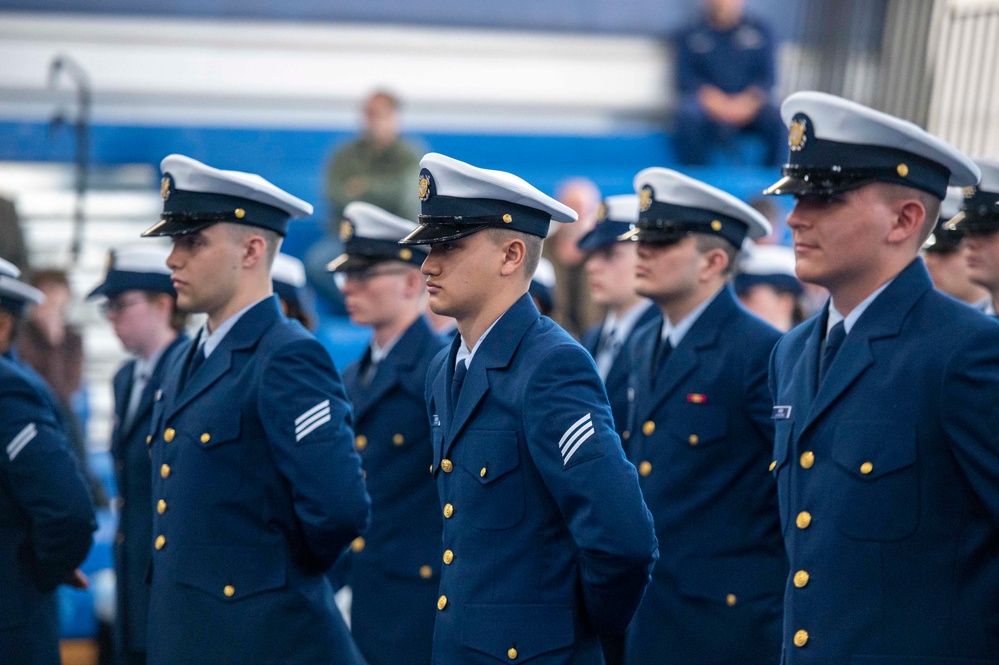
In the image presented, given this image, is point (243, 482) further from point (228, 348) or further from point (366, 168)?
point (366, 168)

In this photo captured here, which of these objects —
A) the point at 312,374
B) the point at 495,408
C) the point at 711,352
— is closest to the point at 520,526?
the point at 495,408

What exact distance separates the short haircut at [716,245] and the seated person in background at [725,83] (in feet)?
20.4

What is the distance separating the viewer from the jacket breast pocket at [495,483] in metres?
2.44

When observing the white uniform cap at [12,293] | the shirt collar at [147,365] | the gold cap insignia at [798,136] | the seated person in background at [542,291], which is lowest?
the shirt collar at [147,365]

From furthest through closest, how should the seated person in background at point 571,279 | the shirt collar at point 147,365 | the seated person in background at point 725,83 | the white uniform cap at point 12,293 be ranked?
the seated person in background at point 725,83 < the seated person in background at point 571,279 < the shirt collar at point 147,365 < the white uniform cap at point 12,293

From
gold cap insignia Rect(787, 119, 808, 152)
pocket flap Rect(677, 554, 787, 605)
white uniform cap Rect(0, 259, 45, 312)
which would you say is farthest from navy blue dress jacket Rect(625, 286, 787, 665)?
white uniform cap Rect(0, 259, 45, 312)

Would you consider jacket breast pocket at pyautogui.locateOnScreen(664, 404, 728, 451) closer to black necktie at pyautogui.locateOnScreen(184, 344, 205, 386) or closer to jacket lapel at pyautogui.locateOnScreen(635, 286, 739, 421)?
jacket lapel at pyautogui.locateOnScreen(635, 286, 739, 421)

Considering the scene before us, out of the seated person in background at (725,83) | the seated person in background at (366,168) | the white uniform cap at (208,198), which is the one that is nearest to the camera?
the white uniform cap at (208,198)

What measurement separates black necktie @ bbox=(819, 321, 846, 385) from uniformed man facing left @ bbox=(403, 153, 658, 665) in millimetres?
413

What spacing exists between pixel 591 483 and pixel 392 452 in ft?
5.64

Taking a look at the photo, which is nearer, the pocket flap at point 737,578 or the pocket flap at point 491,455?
the pocket flap at point 491,455

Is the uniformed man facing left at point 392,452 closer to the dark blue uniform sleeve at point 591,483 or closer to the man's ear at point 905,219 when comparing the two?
the dark blue uniform sleeve at point 591,483

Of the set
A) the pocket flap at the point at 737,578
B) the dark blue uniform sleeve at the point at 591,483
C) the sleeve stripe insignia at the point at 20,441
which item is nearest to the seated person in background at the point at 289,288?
the sleeve stripe insignia at the point at 20,441

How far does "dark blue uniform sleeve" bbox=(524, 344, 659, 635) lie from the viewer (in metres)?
2.32
